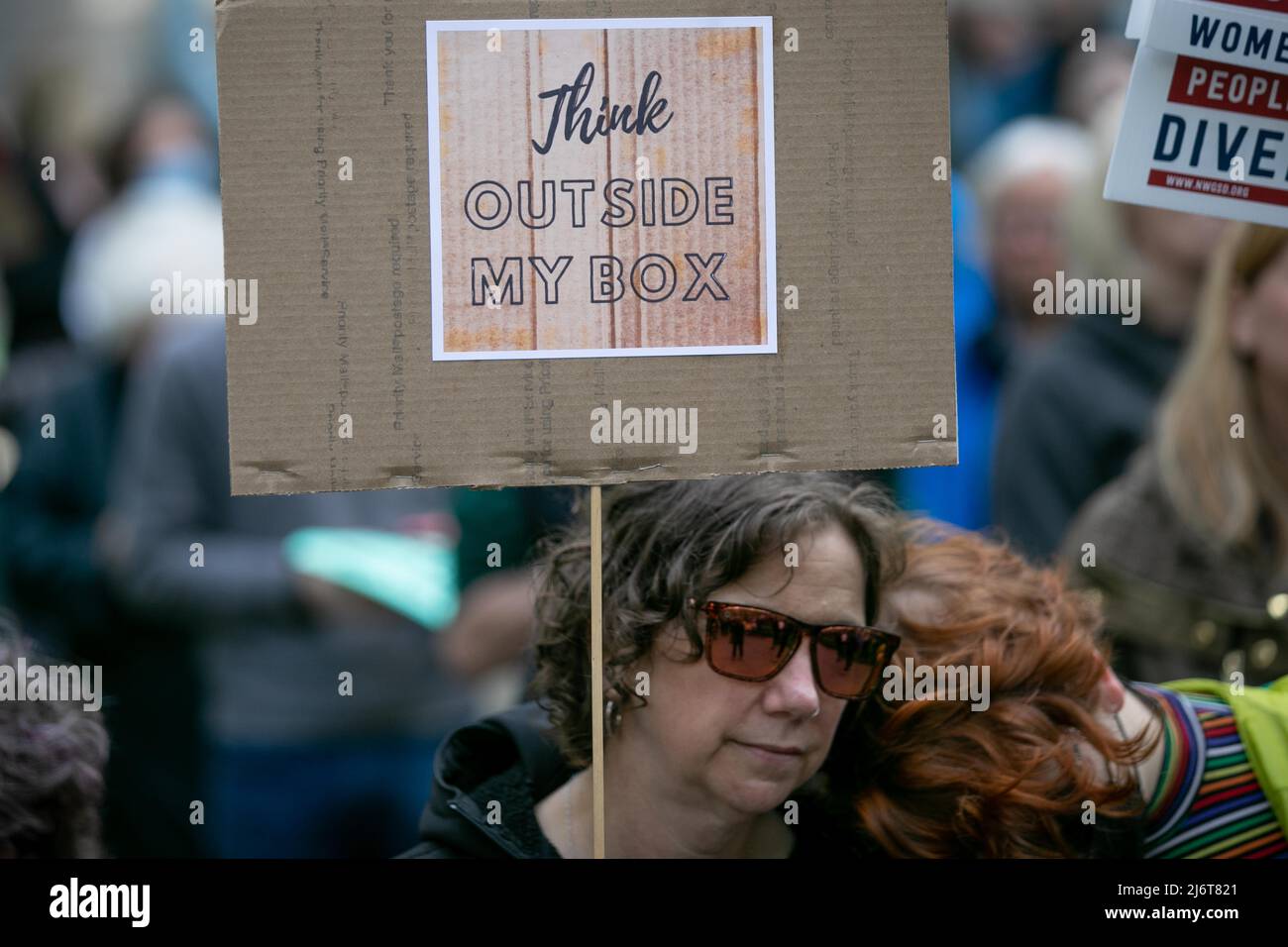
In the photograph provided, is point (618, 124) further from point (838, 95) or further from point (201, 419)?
point (201, 419)

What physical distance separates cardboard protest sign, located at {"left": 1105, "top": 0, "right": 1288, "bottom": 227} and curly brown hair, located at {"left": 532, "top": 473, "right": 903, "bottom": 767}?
0.49m

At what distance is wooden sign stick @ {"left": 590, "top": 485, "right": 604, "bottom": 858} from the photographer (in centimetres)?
180

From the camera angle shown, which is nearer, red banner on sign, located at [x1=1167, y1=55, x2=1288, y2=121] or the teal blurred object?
red banner on sign, located at [x1=1167, y1=55, x2=1288, y2=121]

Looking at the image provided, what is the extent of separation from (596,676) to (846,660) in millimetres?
272

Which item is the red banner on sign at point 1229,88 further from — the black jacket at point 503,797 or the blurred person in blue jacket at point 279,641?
the blurred person in blue jacket at point 279,641

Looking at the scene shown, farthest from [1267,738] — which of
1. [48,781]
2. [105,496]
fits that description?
[105,496]

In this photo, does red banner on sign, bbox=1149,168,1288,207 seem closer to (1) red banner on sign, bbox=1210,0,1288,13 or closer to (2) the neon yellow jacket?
(1) red banner on sign, bbox=1210,0,1288,13

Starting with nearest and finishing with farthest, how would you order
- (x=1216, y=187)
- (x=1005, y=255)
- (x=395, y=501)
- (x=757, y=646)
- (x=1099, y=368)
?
(x=757, y=646) < (x=1216, y=187) < (x=1099, y=368) < (x=395, y=501) < (x=1005, y=255)

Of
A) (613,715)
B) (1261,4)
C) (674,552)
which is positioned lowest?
(613,715)

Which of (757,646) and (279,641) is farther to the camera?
(279,641)

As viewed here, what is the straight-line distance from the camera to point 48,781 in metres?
1.89

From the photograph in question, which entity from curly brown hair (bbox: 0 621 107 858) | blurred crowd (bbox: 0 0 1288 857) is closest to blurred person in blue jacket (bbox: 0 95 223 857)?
blurred crowd (bbox: 0 0 1288 857)

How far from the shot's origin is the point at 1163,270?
2.74 meters

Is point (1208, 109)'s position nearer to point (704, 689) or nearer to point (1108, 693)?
point (1108, 693)
